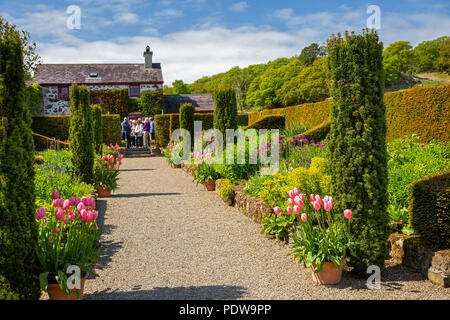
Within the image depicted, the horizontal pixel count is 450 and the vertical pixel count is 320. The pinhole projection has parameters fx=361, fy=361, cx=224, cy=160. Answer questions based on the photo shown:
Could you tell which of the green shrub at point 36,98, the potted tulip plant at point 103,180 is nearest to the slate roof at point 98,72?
the green shrub at point 36,98

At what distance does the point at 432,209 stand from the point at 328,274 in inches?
50.9

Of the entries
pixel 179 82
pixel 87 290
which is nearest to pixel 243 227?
pixel 87 290

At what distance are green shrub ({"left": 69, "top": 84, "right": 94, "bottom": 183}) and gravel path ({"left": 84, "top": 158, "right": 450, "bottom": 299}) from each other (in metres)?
1.54

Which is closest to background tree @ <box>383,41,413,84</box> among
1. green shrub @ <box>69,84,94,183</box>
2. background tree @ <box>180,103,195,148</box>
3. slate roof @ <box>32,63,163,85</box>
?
slate roof @ <box>32,63,163,85</box>

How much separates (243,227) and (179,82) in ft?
316

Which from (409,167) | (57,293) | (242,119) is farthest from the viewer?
(242,119)

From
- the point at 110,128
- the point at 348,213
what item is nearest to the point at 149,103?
the point at 110,128

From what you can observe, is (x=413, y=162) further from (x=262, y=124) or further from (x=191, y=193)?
(x=262, y=124)

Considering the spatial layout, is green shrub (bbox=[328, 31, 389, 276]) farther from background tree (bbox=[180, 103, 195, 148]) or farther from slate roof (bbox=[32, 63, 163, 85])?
slate roof (bbox=[32, 63, 163, 85])

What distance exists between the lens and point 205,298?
11.5 ft

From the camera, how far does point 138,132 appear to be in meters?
21.5

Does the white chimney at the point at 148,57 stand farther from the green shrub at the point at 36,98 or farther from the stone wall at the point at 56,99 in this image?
the green shrub at the point at 36,98

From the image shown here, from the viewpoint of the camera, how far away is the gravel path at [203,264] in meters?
3.61

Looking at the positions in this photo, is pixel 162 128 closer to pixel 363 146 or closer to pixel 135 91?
pixel 135 91
